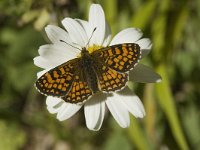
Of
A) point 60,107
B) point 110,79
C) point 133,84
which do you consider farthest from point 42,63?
point 133,84

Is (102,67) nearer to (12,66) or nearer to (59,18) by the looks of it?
(59,18)

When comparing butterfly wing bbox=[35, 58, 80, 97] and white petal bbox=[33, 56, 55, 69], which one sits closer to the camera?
butterfly wing bbox=[35, 58, 80, 97]

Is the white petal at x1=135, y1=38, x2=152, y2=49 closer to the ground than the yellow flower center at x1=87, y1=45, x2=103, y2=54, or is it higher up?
higher up

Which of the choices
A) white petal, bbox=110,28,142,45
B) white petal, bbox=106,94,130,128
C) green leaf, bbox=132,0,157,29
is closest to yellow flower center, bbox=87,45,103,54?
white petal, bbox=110,28,142,45

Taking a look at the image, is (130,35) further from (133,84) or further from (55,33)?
(133,84)

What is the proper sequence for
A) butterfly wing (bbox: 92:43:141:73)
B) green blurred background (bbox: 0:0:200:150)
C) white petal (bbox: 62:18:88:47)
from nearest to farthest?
1. butterfly wing (bbox: 92:43:141:73)
2. white petal (bbox: 62:18:88:47)
3. green blurred background (bbox: 0:0:200:150)

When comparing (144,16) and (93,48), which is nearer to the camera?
(93,48)

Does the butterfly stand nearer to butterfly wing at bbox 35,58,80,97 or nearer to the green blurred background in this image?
butterfly wing at bbox 35,58,80,97
